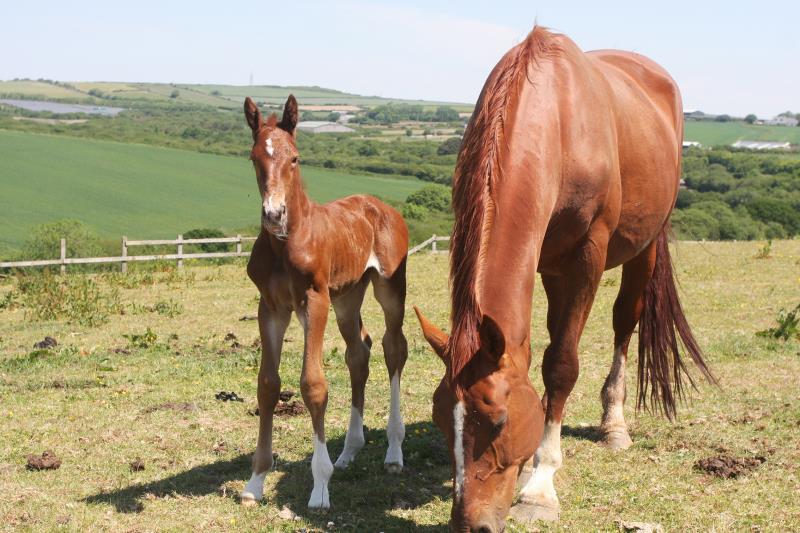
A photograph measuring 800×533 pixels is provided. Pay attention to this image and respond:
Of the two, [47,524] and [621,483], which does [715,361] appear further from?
[47,524]

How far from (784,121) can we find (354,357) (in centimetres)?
15434

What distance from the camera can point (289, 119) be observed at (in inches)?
218

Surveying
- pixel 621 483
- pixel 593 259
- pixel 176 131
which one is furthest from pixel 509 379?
pixel 176 131

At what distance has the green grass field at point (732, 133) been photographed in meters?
106

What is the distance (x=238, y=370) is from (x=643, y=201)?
4.83m

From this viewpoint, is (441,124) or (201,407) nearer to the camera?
(201,407)

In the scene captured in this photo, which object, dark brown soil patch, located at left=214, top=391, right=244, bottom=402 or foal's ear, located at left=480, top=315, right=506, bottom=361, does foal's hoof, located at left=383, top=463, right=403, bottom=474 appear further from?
foal's ear, located at left=480, top=315, right=506, bottom=361

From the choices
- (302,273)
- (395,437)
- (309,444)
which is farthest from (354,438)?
(302,273)

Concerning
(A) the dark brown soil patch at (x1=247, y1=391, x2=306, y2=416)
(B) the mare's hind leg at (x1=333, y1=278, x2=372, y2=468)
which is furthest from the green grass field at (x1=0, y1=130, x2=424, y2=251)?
(B) the mare's hind leg at (x1=333, y1=278, x2=372, y2=468)

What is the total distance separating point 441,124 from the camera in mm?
127188

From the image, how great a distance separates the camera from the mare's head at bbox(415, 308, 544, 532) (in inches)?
150

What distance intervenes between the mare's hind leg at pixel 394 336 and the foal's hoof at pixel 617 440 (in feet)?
5.25

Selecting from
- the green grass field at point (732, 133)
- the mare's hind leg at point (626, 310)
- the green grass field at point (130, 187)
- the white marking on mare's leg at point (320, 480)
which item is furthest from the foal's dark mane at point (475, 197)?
the green grass field at point (732, 133)

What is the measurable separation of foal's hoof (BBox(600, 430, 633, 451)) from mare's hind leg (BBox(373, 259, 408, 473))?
1.60 m
